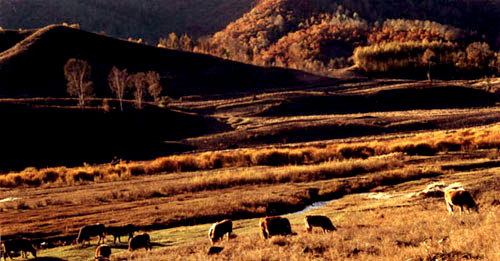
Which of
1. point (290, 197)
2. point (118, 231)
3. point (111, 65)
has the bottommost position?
point (290, 197)

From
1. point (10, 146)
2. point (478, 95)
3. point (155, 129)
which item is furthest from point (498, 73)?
point (10, 146)

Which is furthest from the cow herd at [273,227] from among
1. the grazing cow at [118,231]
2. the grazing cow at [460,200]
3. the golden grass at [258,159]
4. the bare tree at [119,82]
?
the bare tree at [119,82]

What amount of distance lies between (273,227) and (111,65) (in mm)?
145990

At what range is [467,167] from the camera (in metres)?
39.6

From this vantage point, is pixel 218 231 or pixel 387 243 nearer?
pixel 387 243

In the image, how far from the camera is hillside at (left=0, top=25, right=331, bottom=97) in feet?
440

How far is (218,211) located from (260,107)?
83.2 meters

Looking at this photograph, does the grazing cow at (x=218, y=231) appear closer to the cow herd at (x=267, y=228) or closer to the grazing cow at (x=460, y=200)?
the cow herd at (x=267, y=228)

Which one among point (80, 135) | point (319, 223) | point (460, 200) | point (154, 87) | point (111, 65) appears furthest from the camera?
point (111, 65)

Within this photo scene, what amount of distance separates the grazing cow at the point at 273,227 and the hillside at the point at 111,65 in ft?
398

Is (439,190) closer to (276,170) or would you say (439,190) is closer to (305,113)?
(276,170)

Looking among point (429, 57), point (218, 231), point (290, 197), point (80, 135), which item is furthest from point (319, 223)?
point (429, 57)

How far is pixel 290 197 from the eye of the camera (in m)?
34.6

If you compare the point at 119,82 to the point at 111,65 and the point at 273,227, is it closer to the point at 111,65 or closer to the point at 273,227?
the point at 111,65
